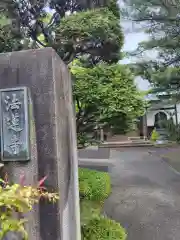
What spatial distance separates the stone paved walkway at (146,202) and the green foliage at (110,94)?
199cm

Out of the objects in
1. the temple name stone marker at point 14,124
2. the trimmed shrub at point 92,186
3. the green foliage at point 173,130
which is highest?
the temple name stone marker at point 14,124

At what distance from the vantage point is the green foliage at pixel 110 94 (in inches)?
140

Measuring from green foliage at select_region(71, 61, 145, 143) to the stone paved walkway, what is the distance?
6.52 ft

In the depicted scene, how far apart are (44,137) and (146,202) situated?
13.6ft

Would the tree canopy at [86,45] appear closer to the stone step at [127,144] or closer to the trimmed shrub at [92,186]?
the trimmed shrub at [92,186]

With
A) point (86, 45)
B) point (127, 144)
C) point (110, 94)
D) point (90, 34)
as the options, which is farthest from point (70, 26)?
point (127, 144)

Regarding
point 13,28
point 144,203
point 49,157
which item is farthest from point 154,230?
point 13,28

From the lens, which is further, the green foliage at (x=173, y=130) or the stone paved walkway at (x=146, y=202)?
the green foliage at (x=173, y=130)

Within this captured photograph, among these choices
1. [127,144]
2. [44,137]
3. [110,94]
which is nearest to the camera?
[44,137]

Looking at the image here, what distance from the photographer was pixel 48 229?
2518 millimetres

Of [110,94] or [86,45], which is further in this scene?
[86,45]

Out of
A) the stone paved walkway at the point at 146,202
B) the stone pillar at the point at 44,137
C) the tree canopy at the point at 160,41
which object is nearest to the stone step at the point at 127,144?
the stone paved walkway at the point at 146,202

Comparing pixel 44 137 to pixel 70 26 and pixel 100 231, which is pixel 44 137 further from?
pixel 70 26

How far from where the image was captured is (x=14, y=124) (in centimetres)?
255
